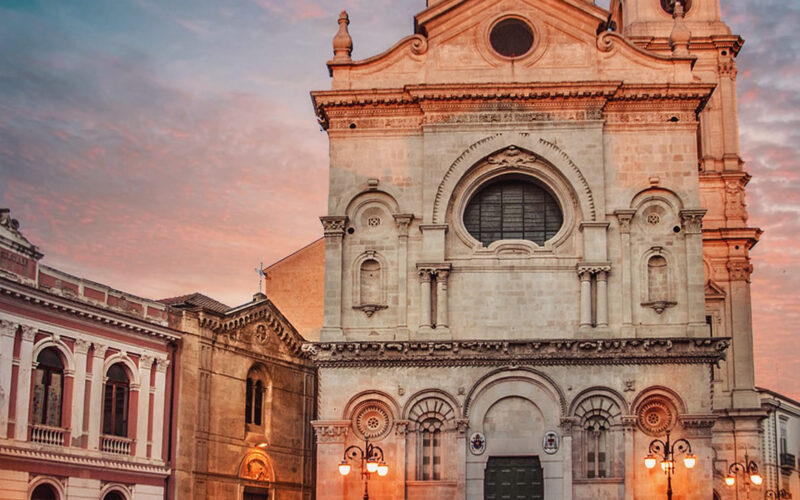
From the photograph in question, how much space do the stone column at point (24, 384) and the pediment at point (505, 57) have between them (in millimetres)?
12341

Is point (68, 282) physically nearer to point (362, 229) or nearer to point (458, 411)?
point (362, 229)

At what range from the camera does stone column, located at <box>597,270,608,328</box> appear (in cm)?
3572

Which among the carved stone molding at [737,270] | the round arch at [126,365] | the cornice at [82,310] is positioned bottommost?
the round arch at [126,365]

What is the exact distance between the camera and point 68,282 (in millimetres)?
34844

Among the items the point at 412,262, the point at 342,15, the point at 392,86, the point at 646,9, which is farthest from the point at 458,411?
the point at 646,9

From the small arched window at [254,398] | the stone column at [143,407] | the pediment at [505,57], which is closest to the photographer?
the stone column at [143,407]

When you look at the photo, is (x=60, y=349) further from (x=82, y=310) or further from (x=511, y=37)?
(x=511, y=37)

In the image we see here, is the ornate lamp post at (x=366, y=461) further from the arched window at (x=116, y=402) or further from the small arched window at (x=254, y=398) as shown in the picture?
the small arched window at (x=254, y=398)

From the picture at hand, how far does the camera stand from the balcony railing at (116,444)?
35.7m

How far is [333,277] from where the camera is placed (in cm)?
3675

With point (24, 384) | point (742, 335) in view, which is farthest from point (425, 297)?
point (742, 335)

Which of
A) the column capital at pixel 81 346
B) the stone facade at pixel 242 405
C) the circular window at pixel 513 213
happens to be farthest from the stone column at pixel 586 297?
the column capital at pixel 81 346

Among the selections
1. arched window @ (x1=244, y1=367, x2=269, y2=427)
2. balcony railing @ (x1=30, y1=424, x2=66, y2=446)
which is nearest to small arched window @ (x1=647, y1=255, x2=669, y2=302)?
arched window @ (x1=244, y1=367, x2=269, y2=427)

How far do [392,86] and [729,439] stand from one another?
19284 mm
